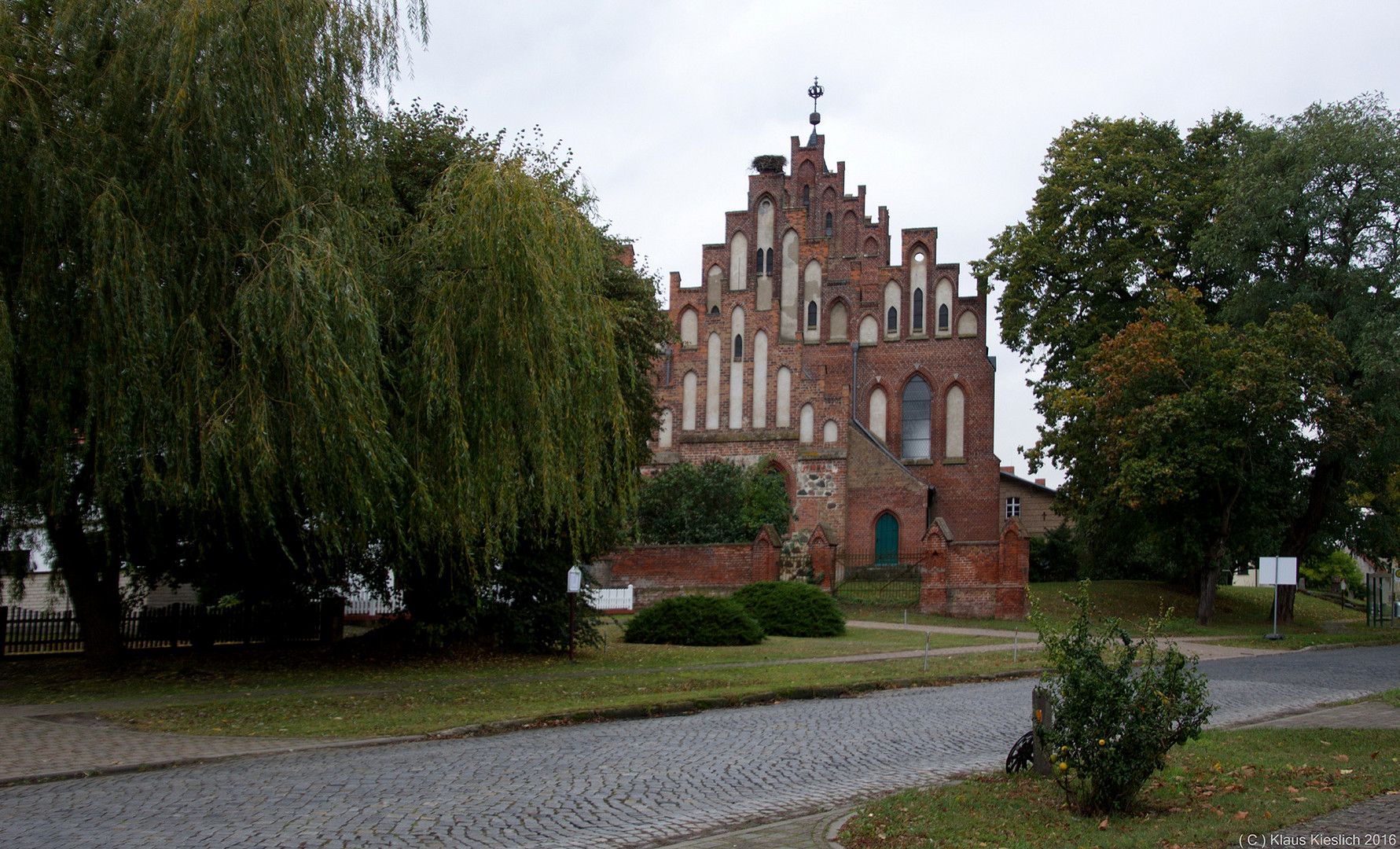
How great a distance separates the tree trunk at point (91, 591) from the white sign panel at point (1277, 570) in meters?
25.3

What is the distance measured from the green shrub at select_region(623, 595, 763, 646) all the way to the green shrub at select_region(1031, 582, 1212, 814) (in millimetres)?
16427

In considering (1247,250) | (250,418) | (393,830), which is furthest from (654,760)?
(1247,250)

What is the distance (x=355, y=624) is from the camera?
29.7 meters

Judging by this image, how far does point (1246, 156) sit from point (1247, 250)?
2991mm

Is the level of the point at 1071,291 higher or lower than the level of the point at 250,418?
higher

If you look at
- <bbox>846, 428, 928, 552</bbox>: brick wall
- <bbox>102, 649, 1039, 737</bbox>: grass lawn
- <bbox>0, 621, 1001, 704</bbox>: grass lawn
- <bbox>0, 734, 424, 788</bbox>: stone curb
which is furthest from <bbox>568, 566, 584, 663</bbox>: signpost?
<bbox>846, 428, 928, 552</bbox>: brick wall

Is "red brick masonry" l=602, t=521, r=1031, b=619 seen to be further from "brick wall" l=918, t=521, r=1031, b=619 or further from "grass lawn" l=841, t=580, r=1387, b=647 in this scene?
"grass lawn" l=841, t=580, r=1387, b=647

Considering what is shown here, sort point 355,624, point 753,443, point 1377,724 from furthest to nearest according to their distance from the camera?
point 753,443 < point 355,624 < point 1377,724

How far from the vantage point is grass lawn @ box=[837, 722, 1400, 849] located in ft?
20.8

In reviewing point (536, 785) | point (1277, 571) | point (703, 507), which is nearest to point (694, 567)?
point (703, 507)

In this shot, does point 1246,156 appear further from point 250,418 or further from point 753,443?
point 250,418

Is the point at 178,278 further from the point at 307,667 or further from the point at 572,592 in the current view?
the point at 572,592

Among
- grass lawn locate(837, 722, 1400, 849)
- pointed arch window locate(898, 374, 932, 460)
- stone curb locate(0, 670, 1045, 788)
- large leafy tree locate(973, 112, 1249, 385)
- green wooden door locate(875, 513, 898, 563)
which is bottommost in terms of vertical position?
stone curb locate(0, 670, 1045, 788)

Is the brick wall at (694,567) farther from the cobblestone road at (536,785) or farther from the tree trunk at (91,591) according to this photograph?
the cobblestone road at (536,785)
